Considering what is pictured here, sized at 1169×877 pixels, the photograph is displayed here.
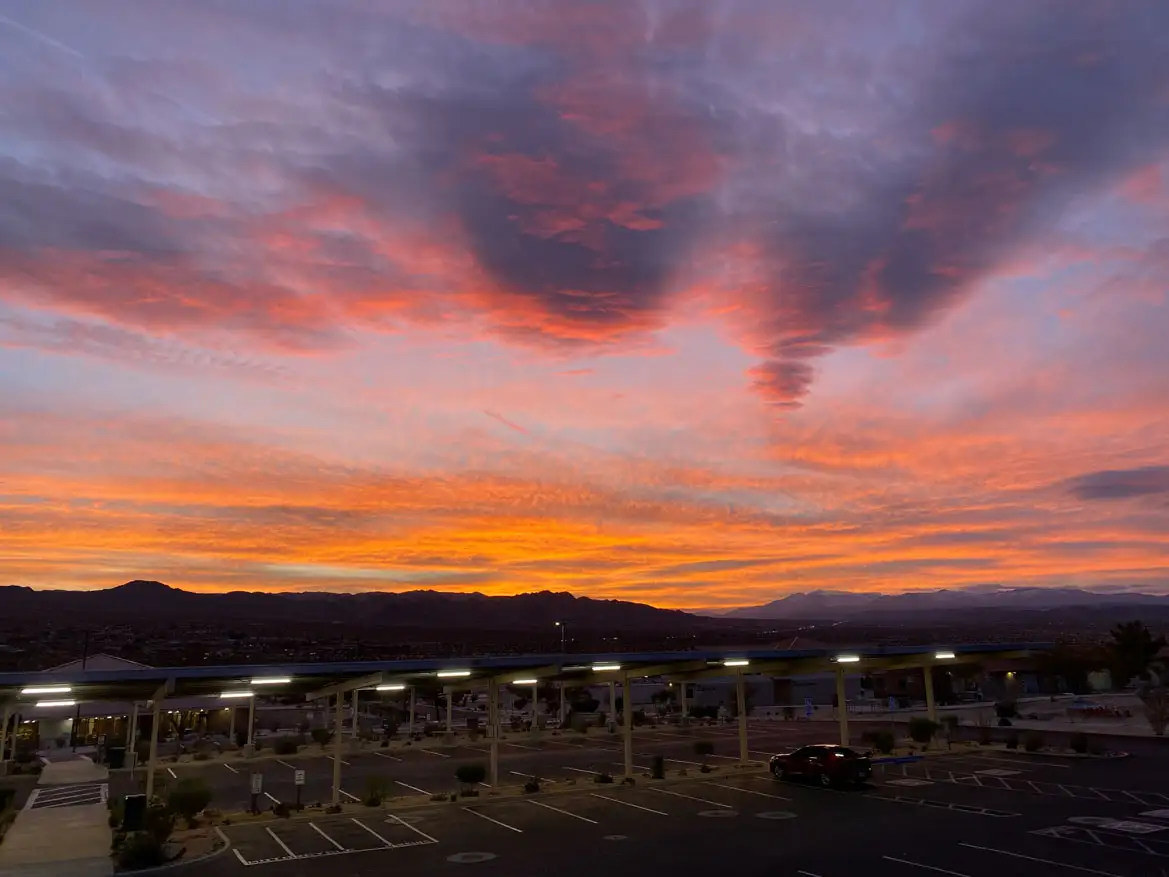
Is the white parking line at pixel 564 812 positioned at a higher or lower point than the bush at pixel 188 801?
lower

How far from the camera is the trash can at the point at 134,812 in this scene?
22500 millimetres

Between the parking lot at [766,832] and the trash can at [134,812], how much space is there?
274cm

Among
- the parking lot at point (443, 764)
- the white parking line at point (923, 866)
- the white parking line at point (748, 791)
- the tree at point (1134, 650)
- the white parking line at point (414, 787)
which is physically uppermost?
the tree at point (1134, 650)

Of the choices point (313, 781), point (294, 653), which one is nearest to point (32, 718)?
point (313, 781)

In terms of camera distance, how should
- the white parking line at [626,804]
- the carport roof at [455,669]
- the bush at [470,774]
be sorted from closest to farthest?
the carport roof at [455,669]
the white parking line at [626,804]
the bush at [470,774]

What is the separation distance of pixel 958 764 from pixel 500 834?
2081 centimetres

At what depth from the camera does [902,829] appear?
21250 millimetres

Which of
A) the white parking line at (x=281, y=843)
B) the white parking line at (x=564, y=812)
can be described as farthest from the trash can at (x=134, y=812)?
the white parking line at (x=564, y=812)

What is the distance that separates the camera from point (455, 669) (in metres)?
27.8

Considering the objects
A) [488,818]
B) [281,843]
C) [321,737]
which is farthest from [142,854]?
[321,737]

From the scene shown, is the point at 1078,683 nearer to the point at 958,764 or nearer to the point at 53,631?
the point at 958,764

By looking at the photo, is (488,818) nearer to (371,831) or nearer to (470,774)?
(371,831)

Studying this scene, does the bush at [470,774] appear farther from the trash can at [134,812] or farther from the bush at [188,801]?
the trash can at [134,812]

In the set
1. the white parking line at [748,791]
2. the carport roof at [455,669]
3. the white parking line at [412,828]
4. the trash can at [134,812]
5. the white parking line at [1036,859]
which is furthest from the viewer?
the white parking line at [748,791]
